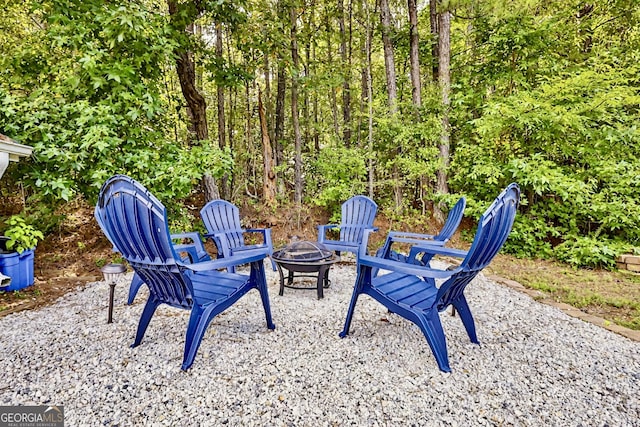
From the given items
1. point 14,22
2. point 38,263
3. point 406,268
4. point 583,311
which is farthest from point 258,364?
point 14,22

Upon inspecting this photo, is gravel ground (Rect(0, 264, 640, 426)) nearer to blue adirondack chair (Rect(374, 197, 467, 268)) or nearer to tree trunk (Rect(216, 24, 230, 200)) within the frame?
blue adirondack chair (Rect(374, 197, 467, 268))

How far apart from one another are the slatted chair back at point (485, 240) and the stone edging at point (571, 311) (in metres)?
1.32

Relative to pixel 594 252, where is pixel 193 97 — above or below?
above

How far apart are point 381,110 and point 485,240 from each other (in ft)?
13.3

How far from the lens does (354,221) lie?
4035 millimetres

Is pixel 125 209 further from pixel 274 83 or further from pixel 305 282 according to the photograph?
pixel 274 83

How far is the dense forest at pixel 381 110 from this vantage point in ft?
11.3

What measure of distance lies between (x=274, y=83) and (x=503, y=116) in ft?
16.1

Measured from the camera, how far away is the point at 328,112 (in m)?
8.60

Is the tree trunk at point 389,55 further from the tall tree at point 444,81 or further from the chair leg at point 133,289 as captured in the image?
the chair leg at point 133,289

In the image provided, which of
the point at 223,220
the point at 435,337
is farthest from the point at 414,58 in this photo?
the point at 435,337

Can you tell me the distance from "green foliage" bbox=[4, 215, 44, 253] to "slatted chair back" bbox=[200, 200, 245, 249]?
151 centimetres

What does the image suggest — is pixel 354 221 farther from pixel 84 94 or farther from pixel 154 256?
pixel 84 94

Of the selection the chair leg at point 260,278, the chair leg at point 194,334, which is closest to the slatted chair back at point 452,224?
the chair leg at point 260,278
